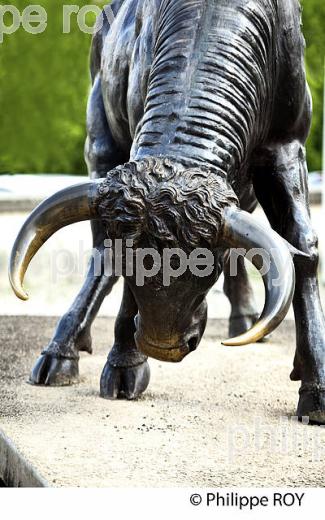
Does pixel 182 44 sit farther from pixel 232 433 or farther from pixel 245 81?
pixel 232 433

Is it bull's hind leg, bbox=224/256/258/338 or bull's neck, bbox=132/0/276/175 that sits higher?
bull's neck, bbox=132/0/276/175

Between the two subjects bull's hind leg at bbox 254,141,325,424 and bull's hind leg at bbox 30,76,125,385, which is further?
bull's hind leg at bbox 30,76,125,385

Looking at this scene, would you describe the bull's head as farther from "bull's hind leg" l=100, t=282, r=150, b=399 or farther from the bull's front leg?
the bull's front leg

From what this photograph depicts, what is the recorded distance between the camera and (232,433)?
571 centimetres

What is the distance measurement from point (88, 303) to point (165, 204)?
2683mm

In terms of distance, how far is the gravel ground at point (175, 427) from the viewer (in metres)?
5.04

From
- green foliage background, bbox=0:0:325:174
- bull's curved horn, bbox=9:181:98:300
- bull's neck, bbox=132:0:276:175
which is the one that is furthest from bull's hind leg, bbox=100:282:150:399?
green foliage background, bbox=0:0:325:174

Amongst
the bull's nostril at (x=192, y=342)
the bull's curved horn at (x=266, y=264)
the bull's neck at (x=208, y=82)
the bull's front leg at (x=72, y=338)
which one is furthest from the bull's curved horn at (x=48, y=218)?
the bull's front leg at (x=72, y=338)

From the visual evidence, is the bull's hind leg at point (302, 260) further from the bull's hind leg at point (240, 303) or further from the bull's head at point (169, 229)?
the bull's hind leg at point (240, 303)

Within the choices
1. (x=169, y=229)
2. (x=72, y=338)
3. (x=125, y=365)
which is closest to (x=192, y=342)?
(x=169, y=229)

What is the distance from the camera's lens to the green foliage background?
42.2ft

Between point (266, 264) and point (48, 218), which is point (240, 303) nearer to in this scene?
point (48, 218)

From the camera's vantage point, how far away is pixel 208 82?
17.2 feet

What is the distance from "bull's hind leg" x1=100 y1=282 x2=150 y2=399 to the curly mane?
1.80 meters
